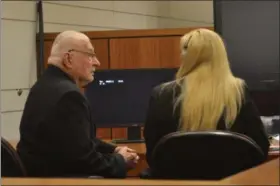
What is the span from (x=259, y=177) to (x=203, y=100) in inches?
48.3

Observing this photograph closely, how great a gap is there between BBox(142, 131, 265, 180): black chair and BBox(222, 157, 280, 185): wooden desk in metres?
0.91

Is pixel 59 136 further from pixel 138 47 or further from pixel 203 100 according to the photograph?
pixel 138 47

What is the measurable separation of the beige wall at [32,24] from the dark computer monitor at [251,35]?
1.42 meters

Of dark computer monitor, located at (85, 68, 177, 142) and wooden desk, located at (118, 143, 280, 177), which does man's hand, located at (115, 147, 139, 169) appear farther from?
dark computer monitor, located at (85, 68, 177, 142)

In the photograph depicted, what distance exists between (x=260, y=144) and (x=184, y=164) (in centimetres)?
39

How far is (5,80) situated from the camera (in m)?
3.94

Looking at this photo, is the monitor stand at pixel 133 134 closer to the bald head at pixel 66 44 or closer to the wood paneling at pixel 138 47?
the wood paneling at pixel 138 47

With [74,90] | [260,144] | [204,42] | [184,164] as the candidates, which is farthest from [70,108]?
[260,144]

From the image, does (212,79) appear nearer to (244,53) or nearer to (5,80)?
(244,53)

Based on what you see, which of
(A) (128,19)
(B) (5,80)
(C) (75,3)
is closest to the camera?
(B) (5,80)

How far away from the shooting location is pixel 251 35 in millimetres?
3705

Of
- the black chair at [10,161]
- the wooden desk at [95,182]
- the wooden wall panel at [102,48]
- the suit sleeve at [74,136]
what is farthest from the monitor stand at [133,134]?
the wooden desk at [95,182]

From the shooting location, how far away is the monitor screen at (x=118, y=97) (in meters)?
3.07

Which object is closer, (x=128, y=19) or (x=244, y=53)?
(x=244, y=53)
